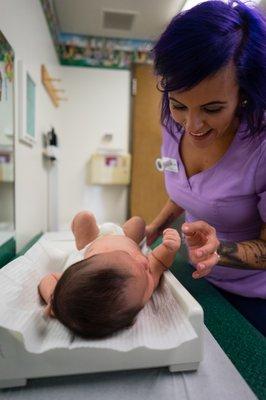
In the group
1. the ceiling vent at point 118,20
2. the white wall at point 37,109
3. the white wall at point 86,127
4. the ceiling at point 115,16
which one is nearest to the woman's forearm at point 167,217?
the white wall at point 37,109

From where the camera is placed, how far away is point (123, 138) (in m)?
3.76

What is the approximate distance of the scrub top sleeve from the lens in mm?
847

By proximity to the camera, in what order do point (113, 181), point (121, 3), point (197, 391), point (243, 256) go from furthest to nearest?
point (113, 181), point (121, 3), point (243, 256), point (197, 391)

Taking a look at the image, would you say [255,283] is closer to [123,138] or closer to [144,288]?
[144,288]

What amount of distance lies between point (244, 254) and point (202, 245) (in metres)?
0.21

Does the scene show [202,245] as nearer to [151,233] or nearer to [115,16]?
[151,233]

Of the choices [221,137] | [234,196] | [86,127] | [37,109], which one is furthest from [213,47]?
[86,127]

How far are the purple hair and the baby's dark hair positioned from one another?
1.64ft

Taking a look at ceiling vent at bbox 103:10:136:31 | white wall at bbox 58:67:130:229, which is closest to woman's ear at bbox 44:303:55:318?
white wall at bbox 58:67:130:229

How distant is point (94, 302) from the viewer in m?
0.61

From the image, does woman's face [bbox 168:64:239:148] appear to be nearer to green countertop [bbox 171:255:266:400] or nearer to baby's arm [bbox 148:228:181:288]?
baby's arm [bbox 148:228:181:288]


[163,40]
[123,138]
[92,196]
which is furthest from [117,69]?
[163,40]

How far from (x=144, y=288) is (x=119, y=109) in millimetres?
3283

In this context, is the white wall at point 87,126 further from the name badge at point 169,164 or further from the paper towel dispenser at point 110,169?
the name badge at point 169,164
